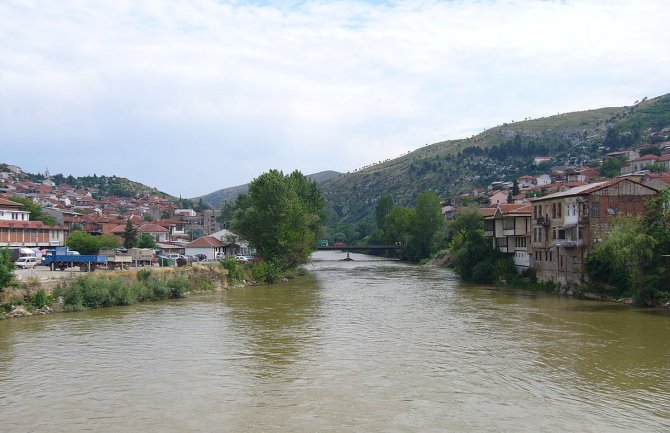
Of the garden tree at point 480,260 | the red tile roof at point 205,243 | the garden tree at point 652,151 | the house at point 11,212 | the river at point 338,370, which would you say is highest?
the garden tree at point 652,151

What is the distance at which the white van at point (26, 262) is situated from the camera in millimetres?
44122

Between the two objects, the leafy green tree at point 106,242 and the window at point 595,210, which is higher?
the window at point 595,210

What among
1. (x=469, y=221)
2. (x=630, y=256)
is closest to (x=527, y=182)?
(x=469, y=221)

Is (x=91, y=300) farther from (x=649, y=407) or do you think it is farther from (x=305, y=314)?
(x=649, y=407)

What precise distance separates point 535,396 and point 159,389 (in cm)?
1246

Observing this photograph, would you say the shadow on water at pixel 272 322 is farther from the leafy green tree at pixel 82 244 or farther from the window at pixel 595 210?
the window at pixel 595 210

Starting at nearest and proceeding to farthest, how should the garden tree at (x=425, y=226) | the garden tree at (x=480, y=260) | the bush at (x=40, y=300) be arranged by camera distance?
1. the bush at (x=40, y=300)
2. the garden tree at (x=480, y=260)
3. the garden tree at (x=425, y=226)

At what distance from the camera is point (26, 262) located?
45.3 meters

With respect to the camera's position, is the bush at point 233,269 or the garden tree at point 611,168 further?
the garden tree at point 611,168

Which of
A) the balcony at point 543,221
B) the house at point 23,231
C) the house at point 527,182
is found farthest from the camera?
the house at point 527,182

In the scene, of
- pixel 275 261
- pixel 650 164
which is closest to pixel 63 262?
pixel 275 261

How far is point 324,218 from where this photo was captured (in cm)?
8400

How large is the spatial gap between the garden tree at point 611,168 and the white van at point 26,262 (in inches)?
3762

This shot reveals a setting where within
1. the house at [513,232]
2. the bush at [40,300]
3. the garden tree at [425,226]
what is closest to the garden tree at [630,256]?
the house at [513,232]
